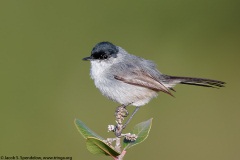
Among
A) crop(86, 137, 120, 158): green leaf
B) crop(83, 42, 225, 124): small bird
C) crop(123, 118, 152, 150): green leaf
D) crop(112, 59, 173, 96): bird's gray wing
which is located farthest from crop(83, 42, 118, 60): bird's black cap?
crop(86, 137, 120, 158): green leaf

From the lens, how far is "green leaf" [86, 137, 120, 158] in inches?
51.6

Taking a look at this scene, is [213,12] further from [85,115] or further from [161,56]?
[85,115]

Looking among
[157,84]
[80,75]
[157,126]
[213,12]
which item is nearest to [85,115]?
[80,75]

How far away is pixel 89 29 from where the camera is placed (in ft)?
12.7

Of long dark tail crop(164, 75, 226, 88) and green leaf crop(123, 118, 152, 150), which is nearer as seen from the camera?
green leaf crop(123, 118, 152, 150)

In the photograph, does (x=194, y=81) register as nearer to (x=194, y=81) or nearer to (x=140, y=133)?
(x=194, y=81)

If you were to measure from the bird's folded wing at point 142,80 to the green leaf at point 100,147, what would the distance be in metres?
1.14

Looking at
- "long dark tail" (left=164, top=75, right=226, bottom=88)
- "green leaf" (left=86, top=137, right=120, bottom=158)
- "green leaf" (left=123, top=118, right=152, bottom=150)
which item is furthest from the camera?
"long dark tail" (left=164, top=75, right=226, bottom=88)

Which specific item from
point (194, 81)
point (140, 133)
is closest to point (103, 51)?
point (194, 81)

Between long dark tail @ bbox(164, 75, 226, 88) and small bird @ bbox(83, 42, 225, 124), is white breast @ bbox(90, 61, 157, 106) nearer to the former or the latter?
small bird @ bbox(83, 42, 225, 124)

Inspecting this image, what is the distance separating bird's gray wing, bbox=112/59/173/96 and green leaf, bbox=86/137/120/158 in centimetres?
112

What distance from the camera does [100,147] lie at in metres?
1.33

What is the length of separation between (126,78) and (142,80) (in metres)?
0.10

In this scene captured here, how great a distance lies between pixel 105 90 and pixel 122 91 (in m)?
0.11
